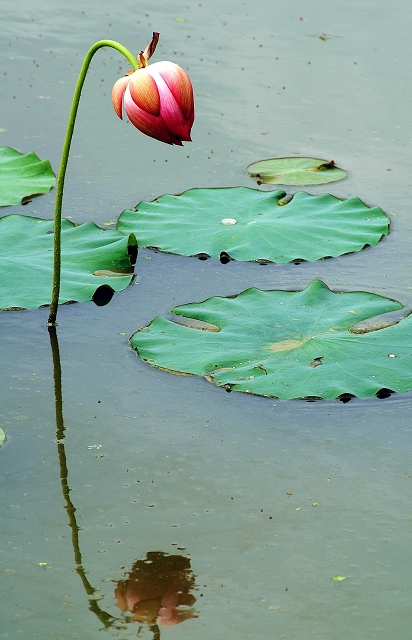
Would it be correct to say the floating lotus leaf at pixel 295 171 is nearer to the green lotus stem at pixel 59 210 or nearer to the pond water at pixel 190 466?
the pond water at pixel 190 466

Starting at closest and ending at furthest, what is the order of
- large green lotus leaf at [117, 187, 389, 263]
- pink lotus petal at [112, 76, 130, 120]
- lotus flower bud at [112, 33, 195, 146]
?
lotus flower bud at [112, 33, 195, 146], pink lotus petal at [112, 76, 130, 120], large green lotus leaf at [117, 187, 389, 263]

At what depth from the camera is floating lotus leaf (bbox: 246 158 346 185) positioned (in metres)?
4.01

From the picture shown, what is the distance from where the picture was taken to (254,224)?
3416mm

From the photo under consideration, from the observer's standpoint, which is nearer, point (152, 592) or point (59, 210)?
point (152, 592)

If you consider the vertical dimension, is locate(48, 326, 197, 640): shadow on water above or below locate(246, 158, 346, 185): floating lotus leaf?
below

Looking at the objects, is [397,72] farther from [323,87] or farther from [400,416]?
[400,416]

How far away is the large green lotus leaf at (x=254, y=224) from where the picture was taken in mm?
3312

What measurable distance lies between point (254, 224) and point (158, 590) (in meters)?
1.80

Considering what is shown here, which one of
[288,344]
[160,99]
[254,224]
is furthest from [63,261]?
[160,99]

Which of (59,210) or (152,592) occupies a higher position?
(59,210)

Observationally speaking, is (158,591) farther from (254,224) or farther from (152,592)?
(254,224)

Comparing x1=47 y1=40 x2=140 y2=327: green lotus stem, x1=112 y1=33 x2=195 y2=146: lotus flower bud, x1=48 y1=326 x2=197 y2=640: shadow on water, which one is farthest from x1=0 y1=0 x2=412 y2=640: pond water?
x1=112 y1=33 x2=195 y2=146: lotus flower bud

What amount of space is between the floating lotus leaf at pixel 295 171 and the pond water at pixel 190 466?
68mm

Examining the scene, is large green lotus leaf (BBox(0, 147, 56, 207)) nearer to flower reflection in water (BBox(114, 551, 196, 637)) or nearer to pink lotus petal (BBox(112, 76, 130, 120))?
pink lotus petal (BBox(112, 76, 130, 120))
